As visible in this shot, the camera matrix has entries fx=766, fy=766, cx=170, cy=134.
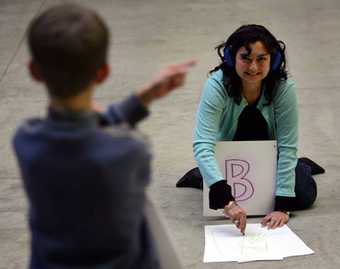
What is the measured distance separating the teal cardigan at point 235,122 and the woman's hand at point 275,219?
0.27ft

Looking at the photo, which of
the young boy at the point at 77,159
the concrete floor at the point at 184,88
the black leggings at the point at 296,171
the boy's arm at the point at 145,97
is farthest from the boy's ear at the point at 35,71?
the black leggings at the point at 296,171

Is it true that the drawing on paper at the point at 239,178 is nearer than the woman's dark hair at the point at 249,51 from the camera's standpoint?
No

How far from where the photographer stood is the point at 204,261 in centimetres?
283

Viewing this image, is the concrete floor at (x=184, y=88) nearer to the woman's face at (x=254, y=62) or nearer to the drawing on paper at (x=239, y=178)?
the drawing on paper at (x=239, y=178)

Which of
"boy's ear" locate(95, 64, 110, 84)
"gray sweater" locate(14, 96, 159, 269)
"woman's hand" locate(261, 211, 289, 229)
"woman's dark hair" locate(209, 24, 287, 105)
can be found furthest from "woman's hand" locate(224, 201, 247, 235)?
"boy's ear" locate(95, 64, 110, 84)

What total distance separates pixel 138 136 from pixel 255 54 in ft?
5.46

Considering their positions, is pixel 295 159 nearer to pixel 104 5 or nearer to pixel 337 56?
pixel 337 56

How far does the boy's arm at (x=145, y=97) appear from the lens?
1402 mm

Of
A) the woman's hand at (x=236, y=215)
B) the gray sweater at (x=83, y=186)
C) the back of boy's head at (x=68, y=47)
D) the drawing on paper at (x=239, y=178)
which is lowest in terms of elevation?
the woman's hand at (x=236, y=215)

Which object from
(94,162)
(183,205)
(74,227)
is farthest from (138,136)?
(183,205)

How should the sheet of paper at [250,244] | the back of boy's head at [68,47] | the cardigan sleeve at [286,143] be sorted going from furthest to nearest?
the cardigan sleeve at [286,143] → the sheet of paper at [250,244] → the back of boy's head at [68,47]

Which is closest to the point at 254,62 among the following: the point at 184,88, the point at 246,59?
the point at 246,59

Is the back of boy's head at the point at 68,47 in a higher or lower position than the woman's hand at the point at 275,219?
higher

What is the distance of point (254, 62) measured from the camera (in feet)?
9.52
